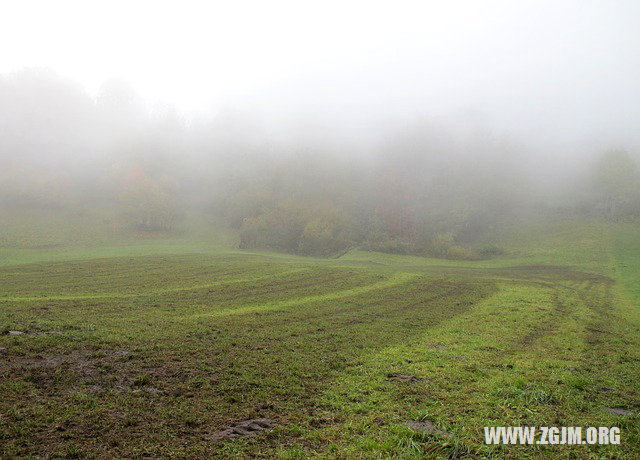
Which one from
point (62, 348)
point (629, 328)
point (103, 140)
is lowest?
point (629, 328)

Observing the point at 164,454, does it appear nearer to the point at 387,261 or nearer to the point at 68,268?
the point at 68,268

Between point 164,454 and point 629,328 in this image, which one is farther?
point 629,328

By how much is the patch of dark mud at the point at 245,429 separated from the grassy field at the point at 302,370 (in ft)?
0.39

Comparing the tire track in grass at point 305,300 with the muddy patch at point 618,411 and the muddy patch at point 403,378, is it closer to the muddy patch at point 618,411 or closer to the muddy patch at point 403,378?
the muddy patch at point 403,378

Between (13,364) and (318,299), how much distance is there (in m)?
15.9

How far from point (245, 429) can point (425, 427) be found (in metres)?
3.86

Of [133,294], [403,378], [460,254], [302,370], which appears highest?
[133,294]

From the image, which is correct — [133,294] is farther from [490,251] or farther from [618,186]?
[618,186]

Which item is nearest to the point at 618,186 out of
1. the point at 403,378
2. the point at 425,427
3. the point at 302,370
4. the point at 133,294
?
the point at 403,378

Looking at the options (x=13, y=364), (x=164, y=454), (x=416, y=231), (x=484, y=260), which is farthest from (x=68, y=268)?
(x=416, y=231)

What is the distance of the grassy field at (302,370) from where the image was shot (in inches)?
288

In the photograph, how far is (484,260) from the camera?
56250mm

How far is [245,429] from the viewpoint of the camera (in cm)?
788

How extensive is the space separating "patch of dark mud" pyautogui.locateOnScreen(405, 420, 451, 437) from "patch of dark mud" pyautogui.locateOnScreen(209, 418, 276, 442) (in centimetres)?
302
